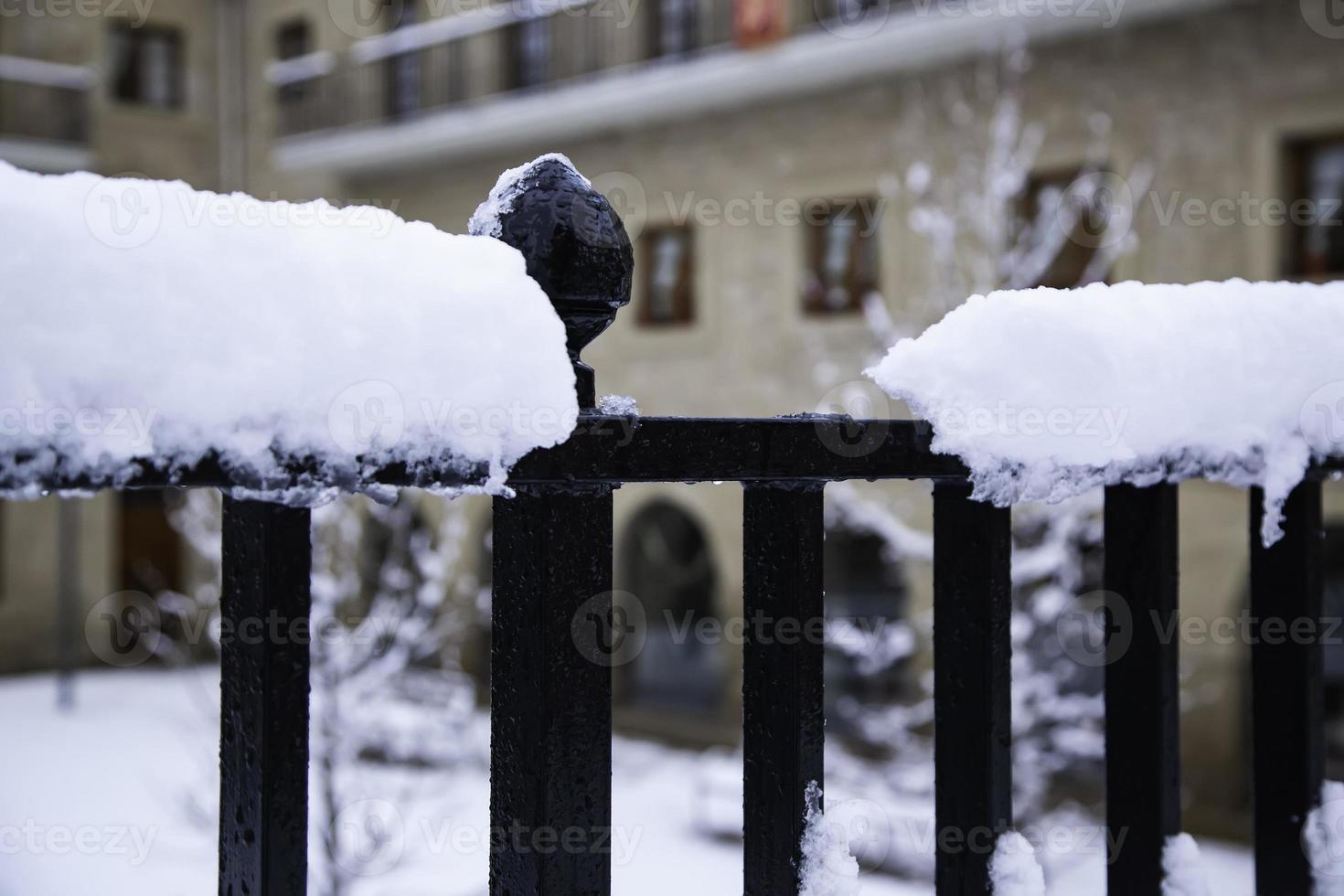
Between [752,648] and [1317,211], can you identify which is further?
[1317,211]

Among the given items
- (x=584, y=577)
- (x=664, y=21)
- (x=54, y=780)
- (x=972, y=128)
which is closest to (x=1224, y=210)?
(x=972, y=128)

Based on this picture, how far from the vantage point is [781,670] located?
1.08m

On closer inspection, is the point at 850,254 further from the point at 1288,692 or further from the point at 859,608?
the point at 1288,692

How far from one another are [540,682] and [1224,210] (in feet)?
29.9

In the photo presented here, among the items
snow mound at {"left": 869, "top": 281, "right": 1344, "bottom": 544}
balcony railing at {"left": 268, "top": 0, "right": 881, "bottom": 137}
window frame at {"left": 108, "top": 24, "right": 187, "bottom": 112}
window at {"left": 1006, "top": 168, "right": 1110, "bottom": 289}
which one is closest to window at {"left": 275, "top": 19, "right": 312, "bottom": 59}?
balcony railing at {"left": 268, "top": 0, "right": 881, "bottom": 137}

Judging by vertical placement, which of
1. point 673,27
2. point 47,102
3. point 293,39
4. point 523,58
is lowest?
point 673,27

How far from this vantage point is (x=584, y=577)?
3.12 ft

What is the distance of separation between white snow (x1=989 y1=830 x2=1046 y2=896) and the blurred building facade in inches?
326

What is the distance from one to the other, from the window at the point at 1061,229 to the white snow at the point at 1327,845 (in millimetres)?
8047

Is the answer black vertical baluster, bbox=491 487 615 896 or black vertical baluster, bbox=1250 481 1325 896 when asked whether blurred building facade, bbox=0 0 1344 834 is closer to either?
black vertical baluster, bbox=1250 481 1325 896

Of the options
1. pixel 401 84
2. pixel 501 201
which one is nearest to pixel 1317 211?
pixel 501 201

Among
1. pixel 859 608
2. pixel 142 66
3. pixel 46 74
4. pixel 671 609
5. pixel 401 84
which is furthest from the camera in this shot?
pixel 142 66

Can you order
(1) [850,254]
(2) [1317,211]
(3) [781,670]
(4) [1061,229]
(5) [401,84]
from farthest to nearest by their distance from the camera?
1. (5) [401,84]
2. (1) [850,254]
3. (4) [1061,229]
4. (2) [1317,211]
5. (3) [781,670]

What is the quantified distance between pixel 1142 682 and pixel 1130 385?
34 centimetres
